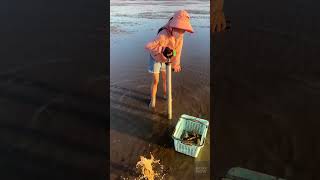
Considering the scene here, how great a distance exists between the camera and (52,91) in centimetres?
598

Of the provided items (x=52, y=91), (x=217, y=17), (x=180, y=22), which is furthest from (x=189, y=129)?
(x=217, y=17)

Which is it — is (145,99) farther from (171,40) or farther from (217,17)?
(217,17)

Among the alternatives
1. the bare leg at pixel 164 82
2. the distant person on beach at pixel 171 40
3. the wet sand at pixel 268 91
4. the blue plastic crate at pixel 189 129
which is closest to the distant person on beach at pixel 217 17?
the wet sand at pixel 268 91

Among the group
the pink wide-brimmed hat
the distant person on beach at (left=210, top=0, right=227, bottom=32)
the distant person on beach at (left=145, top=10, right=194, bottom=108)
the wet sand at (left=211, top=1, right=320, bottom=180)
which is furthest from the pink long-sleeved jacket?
the distant person on beach at (left=210, top=0, right=227, bottom=32)

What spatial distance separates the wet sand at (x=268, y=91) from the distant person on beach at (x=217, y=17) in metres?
0.21

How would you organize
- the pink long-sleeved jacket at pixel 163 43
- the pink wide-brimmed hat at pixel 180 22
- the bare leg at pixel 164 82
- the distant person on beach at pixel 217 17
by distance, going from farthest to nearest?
the distant person on beach at pixel 217 17
the bare leg at pixel 164 82
the pink long-sleeved jacket at pixel 163 43
the pink wide-brimmed hat at pixel 180 22

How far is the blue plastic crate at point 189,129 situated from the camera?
183 inches

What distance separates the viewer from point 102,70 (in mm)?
6656

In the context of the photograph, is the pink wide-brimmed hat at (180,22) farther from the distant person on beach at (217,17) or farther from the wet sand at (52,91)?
the distant person on beach at (217,17)

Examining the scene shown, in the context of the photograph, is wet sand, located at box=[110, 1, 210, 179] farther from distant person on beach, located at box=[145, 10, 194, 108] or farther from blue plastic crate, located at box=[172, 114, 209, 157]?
distant person on beach, located at box=[145, 10, 194, 108]

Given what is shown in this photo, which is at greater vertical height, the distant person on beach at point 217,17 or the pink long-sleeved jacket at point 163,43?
the distant person on beach at point 217,17

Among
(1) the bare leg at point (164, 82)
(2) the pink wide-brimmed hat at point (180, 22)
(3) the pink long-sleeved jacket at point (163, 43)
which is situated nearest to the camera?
(2) the pink wide-brimmed hat at point (180, 22)

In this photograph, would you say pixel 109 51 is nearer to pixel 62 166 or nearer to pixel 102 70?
pixel 102 70

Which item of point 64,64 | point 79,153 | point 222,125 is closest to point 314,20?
point 222,125
